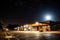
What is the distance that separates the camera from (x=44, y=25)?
21562mm

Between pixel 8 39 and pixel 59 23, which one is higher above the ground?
pixel 59 23

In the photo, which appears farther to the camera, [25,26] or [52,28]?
[25,26]

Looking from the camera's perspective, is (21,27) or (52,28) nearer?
(52,28)

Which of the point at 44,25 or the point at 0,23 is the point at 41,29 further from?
the point at 0,23

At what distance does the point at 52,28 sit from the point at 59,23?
3086 millimetres

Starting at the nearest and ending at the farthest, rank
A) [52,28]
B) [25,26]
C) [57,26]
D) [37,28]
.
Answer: [57,26] < [52,28] < [37,28] < [25,26]

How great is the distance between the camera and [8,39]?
6754 millimetres

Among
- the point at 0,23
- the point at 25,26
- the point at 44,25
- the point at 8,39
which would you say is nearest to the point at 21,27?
the point at 25,26

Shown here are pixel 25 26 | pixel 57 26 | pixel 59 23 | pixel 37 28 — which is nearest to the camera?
pixel 59 23

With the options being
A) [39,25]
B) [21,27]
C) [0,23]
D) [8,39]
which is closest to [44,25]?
[39,25]

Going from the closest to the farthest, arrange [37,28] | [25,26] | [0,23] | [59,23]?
[0,23] < [59,23] < [37,28] < [25,26]

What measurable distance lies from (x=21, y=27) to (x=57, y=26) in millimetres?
7875

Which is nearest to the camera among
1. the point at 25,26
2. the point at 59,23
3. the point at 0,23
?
the point at 0,23

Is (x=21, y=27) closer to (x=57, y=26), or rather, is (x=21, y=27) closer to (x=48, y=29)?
(x=48, y=29)
